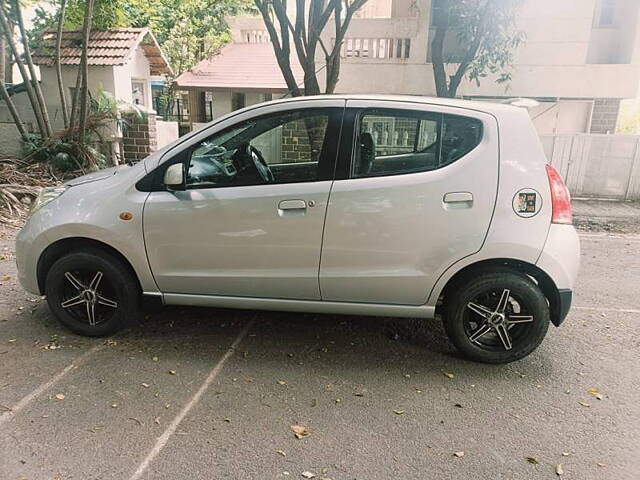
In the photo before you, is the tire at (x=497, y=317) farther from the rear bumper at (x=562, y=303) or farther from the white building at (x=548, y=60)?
the white building at (x=548, y=60)

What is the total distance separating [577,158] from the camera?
10578 mm

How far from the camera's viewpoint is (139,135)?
404 inches

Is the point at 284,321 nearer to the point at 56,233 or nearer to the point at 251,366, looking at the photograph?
the point at 251,366

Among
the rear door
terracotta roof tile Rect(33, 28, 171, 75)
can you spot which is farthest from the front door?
terracotta roof tile Rect(33, 28, 171, 75)

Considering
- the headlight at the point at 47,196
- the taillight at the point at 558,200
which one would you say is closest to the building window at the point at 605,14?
the taillight at the point at 558,200

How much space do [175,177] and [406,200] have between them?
1.63m

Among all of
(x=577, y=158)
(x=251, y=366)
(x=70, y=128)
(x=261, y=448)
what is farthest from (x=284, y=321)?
(x=577, y=158)

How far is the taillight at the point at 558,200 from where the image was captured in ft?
10.3

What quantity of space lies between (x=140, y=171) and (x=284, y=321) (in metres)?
1.70

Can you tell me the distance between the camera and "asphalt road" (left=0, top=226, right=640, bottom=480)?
248 cm

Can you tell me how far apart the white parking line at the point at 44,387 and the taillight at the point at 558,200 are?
340 cm

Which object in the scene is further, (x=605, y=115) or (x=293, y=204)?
(x=605, y=115)

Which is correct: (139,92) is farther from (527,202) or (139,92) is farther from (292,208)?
(527,202)

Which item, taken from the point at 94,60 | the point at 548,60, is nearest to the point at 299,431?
the point at 94,60
